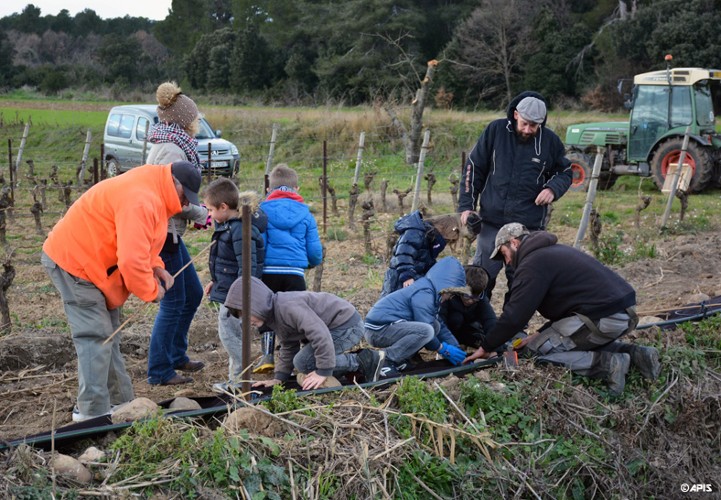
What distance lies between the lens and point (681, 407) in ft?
17.5

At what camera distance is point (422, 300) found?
535 cm

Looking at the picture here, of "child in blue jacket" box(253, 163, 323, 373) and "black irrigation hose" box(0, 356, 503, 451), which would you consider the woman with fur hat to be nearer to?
"child in blue jacket" box(253, 163, 323, 373)

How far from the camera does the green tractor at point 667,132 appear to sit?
51.6 ft

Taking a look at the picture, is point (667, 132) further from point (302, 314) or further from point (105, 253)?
point (105, 253)

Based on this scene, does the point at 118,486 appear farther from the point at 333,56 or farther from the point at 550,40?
the point at 333,56

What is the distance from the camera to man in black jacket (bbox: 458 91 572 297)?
6.09 metres

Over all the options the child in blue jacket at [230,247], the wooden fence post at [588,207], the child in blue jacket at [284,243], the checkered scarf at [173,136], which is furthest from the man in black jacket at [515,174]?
the wooden fence post at [588,207]

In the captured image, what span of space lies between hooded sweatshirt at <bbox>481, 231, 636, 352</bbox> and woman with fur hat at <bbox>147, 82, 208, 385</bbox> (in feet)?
6.40

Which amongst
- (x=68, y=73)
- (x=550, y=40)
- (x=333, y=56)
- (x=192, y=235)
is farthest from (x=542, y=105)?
(x=68, y=73)

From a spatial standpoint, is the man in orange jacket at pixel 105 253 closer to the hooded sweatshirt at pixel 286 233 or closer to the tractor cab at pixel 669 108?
the hooded sweatshirt at pixel 286 233

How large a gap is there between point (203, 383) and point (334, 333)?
1.11 metres

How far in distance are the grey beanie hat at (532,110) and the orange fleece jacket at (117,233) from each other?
2.59m

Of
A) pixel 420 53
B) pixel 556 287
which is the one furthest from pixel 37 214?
pixel 420 53

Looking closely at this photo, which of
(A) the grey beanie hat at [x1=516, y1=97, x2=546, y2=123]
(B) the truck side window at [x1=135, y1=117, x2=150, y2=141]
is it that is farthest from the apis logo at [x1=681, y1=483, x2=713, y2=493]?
(B) the truck side window at [x1=135, y1=117, x2=150, y2=141]
